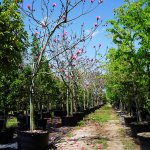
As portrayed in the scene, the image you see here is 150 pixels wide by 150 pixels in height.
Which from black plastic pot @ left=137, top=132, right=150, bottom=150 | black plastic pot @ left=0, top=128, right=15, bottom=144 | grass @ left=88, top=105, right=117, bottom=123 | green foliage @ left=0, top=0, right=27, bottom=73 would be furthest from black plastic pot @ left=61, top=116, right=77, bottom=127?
green foliage @ left=0, top=0, right=27, bottom=73

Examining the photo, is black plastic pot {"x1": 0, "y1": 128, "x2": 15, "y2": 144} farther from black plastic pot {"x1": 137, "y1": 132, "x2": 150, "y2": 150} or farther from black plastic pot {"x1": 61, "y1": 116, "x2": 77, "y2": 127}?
black plastic pot {"x1": 61, "y1": 116, "x2": 77, "y2": 127}

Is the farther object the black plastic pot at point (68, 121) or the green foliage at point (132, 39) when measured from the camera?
the black plastic pot at point (68, 121)

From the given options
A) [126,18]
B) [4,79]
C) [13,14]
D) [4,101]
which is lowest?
[4,101]

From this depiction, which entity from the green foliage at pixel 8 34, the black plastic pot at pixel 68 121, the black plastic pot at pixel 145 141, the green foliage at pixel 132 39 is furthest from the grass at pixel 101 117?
the green foliage at pixel 8 34

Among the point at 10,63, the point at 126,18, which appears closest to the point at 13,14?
the point at 10,63

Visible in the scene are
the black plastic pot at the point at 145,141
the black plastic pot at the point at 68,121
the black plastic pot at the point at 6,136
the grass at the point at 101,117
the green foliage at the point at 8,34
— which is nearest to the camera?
the green foliage at the point at 8,34

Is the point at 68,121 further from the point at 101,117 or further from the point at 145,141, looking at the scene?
the point at 145,141

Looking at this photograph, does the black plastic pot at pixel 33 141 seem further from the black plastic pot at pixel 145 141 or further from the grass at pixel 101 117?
the grass at pixel 101 117

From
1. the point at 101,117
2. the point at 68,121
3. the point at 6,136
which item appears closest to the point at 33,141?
the point at 6,136

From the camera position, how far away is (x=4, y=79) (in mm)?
14383

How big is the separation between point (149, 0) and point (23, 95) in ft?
26.5

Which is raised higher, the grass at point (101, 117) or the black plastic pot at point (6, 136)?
the grass at point (101, 117)

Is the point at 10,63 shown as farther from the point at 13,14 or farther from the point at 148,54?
the point at 148,54

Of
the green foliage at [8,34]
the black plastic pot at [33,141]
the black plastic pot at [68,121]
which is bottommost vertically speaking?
the black plastic pot at [33,141]
